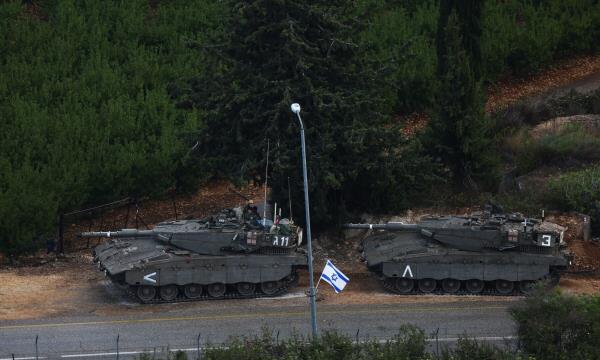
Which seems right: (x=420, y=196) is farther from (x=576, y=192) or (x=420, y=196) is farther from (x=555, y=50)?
(x=555, y=50)

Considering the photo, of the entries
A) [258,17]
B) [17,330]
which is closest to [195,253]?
[17,330]

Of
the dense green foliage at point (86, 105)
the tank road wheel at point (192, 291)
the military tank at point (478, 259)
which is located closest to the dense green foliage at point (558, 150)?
the military tank at point (478, 259)

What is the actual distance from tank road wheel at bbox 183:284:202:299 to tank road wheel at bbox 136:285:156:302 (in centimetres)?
99

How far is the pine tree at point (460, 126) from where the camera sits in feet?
135

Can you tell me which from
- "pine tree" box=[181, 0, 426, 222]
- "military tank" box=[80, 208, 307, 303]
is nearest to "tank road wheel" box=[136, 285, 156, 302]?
"military tank" box=[80, 208, 307, 303]

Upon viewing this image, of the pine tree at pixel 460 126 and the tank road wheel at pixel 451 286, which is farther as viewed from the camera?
the pine tree at pixel 460 126

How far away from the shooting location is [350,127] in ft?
127

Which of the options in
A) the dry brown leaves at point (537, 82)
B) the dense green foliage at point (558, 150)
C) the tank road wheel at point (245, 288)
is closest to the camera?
the tank road wheel at point (245, 288)

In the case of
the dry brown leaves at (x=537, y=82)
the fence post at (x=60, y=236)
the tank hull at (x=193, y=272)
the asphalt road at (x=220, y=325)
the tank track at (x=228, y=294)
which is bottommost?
the asphalt road at (x=220, y=325)

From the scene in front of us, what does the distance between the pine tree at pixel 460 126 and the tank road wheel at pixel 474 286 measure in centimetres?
747

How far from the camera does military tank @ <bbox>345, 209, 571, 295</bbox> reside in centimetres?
3422

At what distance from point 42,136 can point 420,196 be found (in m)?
15.3

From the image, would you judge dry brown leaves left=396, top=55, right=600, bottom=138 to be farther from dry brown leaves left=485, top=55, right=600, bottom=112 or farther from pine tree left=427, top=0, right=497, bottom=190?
pine tree left=427, top=0, right=497, bottom=190

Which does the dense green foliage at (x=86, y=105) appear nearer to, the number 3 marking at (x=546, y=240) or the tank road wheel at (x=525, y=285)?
the tank road wheel at (x=525, y=285)
